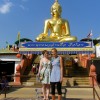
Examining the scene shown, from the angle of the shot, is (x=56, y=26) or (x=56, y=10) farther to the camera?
(x=56, y=10)

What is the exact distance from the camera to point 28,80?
63.3 feet

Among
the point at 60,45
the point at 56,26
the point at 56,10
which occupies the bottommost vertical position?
the point at 60,45

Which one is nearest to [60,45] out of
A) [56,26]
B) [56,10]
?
[56,26]

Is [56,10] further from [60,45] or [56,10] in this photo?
[60,45]

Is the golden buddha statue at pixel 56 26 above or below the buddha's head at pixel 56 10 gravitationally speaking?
below

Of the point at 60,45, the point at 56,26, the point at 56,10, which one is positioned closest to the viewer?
the point at 60,45

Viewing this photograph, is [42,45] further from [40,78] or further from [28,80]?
[40,78]

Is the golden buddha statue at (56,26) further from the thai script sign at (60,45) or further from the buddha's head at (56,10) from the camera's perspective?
the thai script sign at (60,45)

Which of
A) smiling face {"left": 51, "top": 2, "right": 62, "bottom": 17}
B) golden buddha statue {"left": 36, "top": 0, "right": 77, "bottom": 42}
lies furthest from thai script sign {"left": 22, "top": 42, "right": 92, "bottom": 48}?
smiling face {"left": 51, "top": 2, "right": 62, "bottom": 17}

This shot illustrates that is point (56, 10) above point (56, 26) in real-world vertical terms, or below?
above

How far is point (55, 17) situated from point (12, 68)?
25.4 feet

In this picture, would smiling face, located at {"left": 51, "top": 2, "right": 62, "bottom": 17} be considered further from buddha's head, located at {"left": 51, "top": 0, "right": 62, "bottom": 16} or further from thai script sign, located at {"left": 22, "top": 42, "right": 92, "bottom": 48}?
thai script sign, located at {"left": 22, "top": 42, "right": 92, "bottom": 48}

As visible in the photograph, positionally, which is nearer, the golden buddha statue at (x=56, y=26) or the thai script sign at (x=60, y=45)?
the thai script sign at (x=60, y=45)

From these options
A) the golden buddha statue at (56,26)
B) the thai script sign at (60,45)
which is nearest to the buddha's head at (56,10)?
the golden buddha statue at (56,26)
